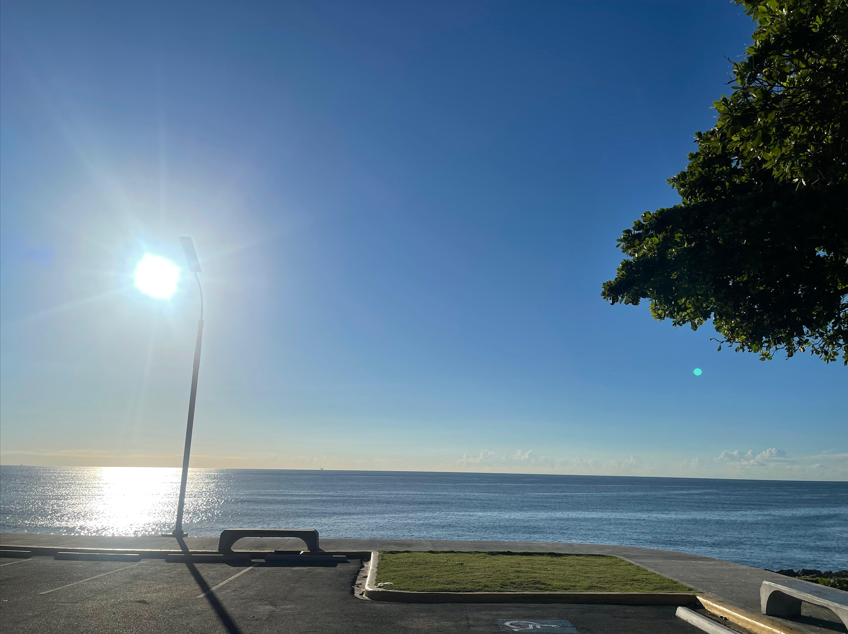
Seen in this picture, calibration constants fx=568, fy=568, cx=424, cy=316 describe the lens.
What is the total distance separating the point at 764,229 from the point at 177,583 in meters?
13.3

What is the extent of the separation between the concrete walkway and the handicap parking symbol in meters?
3.89

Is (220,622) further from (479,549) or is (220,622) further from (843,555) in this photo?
(843,555)

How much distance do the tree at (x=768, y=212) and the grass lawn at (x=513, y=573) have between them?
5.86 m

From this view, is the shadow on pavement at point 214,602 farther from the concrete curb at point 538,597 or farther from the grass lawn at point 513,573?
the grass lawn at point 513,573

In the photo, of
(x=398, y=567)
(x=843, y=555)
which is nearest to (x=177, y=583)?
(x=398, y=567)

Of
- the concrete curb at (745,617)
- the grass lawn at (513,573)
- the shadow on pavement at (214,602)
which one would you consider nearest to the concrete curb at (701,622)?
the concrete curb at (745,617)

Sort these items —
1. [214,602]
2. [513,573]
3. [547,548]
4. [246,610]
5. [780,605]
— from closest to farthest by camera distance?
[780,605]
[246,610]
[214,602]
[513,573]
[547,548]

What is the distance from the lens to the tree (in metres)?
8.30

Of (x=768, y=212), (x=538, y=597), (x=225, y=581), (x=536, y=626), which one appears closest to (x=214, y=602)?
(x=225, y=581)

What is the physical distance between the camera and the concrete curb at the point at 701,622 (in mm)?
8742

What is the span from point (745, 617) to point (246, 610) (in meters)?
8.28

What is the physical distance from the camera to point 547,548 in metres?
17.6

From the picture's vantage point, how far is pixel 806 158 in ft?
27.6

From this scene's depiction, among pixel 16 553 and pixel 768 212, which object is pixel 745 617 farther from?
pixel 16 553
